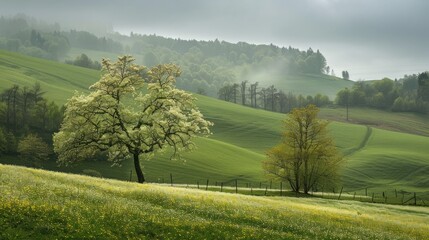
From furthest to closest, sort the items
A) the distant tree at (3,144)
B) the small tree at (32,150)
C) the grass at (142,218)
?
the distant tree at (3,144), the small tree at (32,150), the grass at (142,218)

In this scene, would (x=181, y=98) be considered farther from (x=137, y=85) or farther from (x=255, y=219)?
(x=255, y=219)

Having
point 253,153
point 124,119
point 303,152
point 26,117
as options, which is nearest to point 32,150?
point 26,117

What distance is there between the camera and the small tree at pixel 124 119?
56.3 metres

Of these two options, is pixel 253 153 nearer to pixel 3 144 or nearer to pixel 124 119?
pixel 3 144

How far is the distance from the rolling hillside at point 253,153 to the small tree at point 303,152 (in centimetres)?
2307

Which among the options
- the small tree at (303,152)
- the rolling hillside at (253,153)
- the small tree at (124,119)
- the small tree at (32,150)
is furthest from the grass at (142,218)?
the small tree at (32,150)

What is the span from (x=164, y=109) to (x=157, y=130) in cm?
312

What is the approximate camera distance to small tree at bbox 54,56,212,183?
5628 centimetres

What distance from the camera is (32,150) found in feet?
333

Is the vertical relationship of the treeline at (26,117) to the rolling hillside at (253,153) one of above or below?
above

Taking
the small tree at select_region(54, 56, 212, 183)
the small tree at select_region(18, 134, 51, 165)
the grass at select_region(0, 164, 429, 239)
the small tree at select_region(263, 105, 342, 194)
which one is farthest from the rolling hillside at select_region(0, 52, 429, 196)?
the grass at select_region(0, 164, 429, 239)

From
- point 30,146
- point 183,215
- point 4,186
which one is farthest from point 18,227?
point 30,146

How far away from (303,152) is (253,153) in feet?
205

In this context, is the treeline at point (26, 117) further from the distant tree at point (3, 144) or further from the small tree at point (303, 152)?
the small tree at point (303, 152)
